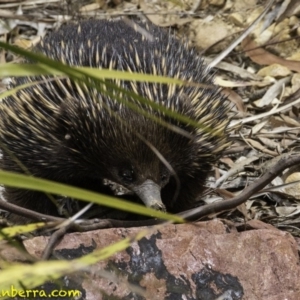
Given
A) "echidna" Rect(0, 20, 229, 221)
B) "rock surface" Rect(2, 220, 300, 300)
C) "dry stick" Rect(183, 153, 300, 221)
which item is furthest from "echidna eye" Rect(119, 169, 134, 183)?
"dry stick" Rect(183, 153, 300, 221)

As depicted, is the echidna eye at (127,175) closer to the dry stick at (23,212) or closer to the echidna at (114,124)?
the echidna at (114,124)

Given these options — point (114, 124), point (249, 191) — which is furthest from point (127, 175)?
point (249, 191)

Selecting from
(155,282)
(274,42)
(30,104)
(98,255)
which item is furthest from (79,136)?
(274,42)

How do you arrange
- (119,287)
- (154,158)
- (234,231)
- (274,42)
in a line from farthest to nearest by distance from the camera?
(274,42)
(154,158)
(234,231)
(119,287)

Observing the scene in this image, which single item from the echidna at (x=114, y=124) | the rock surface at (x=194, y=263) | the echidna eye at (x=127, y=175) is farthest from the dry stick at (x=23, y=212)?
the echidna eye at (x=127, y=175)

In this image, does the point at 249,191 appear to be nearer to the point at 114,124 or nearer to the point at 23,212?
the point at 23,212

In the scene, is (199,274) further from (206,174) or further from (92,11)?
(92,11)

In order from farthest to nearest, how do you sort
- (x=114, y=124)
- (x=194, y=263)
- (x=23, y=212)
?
(x=114, y=124), (x=194, y=263), (x=23, y=212)

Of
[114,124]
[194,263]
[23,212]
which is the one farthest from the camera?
[114,124]
